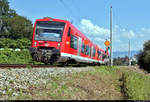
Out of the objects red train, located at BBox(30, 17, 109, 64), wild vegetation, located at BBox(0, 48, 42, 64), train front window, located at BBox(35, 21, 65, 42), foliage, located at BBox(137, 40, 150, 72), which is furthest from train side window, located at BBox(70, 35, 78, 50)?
foliage, located at BBox(137, 40, 150, 72)

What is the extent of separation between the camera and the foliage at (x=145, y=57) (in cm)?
4606

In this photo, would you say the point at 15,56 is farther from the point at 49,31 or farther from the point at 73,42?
the point at 49,31

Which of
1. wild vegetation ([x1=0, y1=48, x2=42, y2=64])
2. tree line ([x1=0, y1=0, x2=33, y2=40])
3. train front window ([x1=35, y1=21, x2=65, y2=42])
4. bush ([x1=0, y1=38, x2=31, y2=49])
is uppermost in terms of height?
tree line ([x1=0, y1=0, x2=33, y2=40])

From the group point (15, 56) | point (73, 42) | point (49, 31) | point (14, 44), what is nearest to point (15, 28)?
point (14, 44)

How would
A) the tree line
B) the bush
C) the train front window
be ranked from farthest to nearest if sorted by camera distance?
the tree line
the bush
the train front window

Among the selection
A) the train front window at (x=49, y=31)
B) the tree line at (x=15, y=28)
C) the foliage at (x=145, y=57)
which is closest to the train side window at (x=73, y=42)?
the train front window at (x=49, y=31)

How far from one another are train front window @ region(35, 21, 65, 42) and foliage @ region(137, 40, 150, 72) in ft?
118

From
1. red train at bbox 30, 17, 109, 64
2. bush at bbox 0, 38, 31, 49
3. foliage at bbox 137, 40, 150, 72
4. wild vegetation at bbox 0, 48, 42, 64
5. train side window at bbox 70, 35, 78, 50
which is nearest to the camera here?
red train at bbox 30, 17, 109, 64

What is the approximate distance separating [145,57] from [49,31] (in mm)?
37563

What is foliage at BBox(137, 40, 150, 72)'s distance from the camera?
151 ft

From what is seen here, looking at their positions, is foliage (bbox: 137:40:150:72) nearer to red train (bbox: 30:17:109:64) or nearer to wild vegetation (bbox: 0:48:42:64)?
wild vegetation (bbox: 0:48:42:64)

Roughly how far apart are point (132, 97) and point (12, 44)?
4230cm

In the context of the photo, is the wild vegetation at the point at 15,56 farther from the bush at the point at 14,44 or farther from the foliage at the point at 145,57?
the foliage at the point at 145,57

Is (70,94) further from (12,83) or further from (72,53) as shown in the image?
(72,53)
